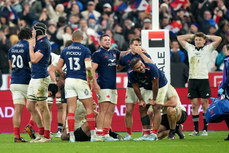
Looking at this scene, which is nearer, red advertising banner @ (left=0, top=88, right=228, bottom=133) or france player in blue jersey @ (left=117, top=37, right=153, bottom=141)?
france player in blue jersey @ (left=117, top=37, right=153, bottom=141)

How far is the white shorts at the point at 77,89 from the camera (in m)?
12.7

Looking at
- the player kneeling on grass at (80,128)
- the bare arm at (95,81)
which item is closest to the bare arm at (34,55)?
the bare arm at (95,81)

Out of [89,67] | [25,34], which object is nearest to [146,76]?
[89,67]

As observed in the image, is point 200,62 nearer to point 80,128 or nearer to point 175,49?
point 80,128

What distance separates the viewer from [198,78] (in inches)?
619

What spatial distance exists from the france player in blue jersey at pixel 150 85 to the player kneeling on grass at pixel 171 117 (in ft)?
1.30

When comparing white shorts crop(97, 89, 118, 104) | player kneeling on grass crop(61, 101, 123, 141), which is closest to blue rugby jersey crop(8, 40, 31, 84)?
player kneeling on grass crop(61, 101, 123, 141)

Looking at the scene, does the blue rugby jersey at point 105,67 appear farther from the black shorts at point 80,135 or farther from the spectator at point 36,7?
the spectator at point 36,7

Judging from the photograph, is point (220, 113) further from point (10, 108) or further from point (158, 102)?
point (10, 108)

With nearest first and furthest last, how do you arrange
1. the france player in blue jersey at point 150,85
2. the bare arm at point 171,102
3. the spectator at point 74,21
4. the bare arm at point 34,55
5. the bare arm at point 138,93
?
1. the bare arm at point 34,55
2. the france player in blue jersey at point 150,85
3. the bare arm at point 138,93
4. the bare arm at point 171,102
5. the spectator at point 74,21

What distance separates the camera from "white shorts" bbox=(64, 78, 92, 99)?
1266 centimetres

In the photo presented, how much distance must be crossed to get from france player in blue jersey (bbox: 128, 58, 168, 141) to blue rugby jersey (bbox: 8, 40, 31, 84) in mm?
2370

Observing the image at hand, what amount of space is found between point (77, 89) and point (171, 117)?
2407mm

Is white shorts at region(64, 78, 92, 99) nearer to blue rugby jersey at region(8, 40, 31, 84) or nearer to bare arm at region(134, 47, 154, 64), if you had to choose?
blue rugby jersey at region(8, 40, 31, 84)
